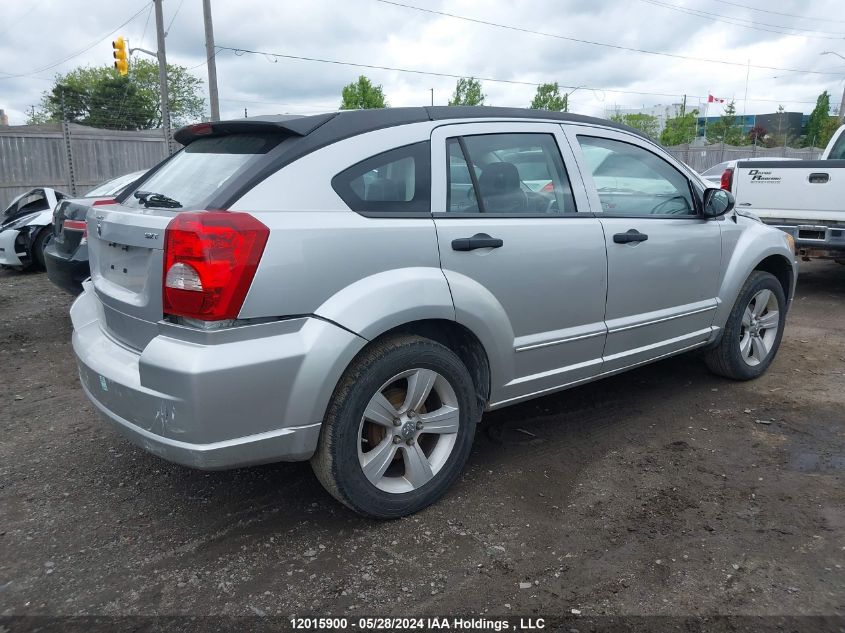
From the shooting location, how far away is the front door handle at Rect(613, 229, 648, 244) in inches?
145

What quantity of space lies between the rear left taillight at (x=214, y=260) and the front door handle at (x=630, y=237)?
79.4 inches

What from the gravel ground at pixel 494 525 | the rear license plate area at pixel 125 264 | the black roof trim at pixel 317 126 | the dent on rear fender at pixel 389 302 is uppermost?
the black roof trim at pixel 317 126

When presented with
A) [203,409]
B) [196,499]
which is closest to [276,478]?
[196,499]

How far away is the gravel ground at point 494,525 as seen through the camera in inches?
101

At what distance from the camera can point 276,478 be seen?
350cm

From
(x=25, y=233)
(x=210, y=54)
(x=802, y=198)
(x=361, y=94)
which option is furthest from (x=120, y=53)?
(x=361, y=94)

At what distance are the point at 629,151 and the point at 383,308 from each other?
215 cm

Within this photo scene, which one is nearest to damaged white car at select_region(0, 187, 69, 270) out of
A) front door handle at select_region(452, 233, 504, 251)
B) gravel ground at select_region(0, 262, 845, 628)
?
gravel ground at select_region(0, 262, 845, 628)

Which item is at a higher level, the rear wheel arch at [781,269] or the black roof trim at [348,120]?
the black roof trim at [348,120]

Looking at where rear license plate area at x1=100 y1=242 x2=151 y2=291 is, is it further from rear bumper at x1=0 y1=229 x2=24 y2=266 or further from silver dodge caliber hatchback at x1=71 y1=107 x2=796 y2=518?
rear bumper at x1=0 y1=229 x2=24 y2=266

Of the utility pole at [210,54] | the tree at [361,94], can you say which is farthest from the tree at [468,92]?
the utility pole at [210,54]

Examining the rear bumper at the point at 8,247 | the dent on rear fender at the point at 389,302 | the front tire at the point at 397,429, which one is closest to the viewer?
the dent on rear fender at the point at 389,302

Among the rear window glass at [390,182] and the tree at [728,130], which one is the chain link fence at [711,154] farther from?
the rear window glass at [390,182]

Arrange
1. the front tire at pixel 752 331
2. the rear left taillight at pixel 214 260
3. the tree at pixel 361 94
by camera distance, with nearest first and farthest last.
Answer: the rear left taillight at pixel 214 260 → the front tire at pixel 752 331 → the tree at pixel 361 94
